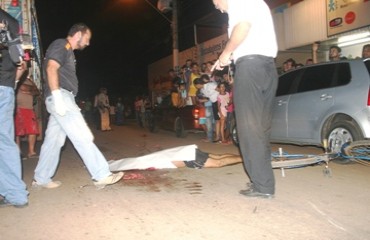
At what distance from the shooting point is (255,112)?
431 cm

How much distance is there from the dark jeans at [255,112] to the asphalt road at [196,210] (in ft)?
0.95

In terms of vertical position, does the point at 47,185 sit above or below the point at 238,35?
below

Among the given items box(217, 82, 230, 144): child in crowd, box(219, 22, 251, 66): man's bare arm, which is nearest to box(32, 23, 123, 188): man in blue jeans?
box(219, 22, 251, 66): man's bare arm

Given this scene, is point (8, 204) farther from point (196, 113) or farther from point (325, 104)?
point (196, 113)

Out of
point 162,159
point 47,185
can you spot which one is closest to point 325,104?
point 162,159

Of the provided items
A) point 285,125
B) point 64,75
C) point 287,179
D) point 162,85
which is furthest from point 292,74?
point 162,85

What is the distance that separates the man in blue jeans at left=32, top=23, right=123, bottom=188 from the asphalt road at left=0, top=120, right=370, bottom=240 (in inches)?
10.0

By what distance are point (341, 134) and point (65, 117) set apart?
444cm

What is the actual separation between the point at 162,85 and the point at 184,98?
1447 cm

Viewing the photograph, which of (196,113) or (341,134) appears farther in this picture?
(196,113)

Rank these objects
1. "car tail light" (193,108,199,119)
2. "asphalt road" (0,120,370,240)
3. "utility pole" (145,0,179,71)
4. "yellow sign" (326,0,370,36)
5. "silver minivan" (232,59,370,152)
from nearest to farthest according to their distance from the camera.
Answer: "asphalt road" (0,120,370,240), "silver minivan" (232,59,370,152), "car tail light" (193,108,199,119), "yellow sign" (326,0,370,36), "utility pole" (145,0,179,71)

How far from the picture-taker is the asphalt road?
343 centimetres

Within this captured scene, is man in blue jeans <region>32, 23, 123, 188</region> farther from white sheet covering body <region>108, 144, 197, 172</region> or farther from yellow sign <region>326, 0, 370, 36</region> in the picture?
yellow sign <region>326, 0, 370, 36</region>

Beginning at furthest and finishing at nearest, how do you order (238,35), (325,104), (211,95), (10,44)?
(211,95), (325,104), (238,35), (10,44)
